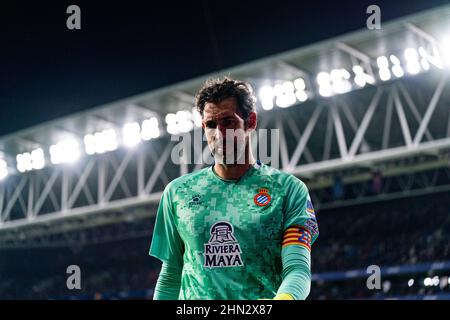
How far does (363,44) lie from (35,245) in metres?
19.8

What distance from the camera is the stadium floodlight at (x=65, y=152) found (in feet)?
71.6

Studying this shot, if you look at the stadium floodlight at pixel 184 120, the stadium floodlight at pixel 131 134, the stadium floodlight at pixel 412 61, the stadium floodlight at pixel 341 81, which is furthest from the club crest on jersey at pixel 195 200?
the stadium floodlight at pixel 131 134

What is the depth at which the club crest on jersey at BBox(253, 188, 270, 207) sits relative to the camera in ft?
8.28

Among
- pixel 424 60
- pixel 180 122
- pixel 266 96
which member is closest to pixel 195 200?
pixel 424 60

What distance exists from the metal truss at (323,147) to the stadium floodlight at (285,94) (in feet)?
1.23

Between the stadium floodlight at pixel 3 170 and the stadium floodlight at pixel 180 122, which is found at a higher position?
the stadium floodlight at pixel 180 122

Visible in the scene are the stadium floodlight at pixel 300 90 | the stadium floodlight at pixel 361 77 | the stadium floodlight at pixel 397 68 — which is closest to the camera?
the stadium floodlight at pixel 397 68

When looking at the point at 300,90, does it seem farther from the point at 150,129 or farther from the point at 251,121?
the point at 251,121

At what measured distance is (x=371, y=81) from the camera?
15.8m

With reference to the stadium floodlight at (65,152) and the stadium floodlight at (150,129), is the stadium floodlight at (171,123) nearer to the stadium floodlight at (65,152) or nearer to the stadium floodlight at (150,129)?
the stadium floodlight at (150,129)

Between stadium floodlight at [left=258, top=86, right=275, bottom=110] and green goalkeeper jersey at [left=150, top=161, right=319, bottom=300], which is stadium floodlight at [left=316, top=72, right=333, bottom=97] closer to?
stadium floodlight at [left=258, top=86, right=275, bottom=110]

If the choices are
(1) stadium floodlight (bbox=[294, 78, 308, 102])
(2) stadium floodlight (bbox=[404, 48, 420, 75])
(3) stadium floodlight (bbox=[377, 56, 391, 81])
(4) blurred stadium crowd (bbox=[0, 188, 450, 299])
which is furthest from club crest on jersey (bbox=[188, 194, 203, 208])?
(4) blurred stadium crowd (bbox=[0, 188, 450, 299])
